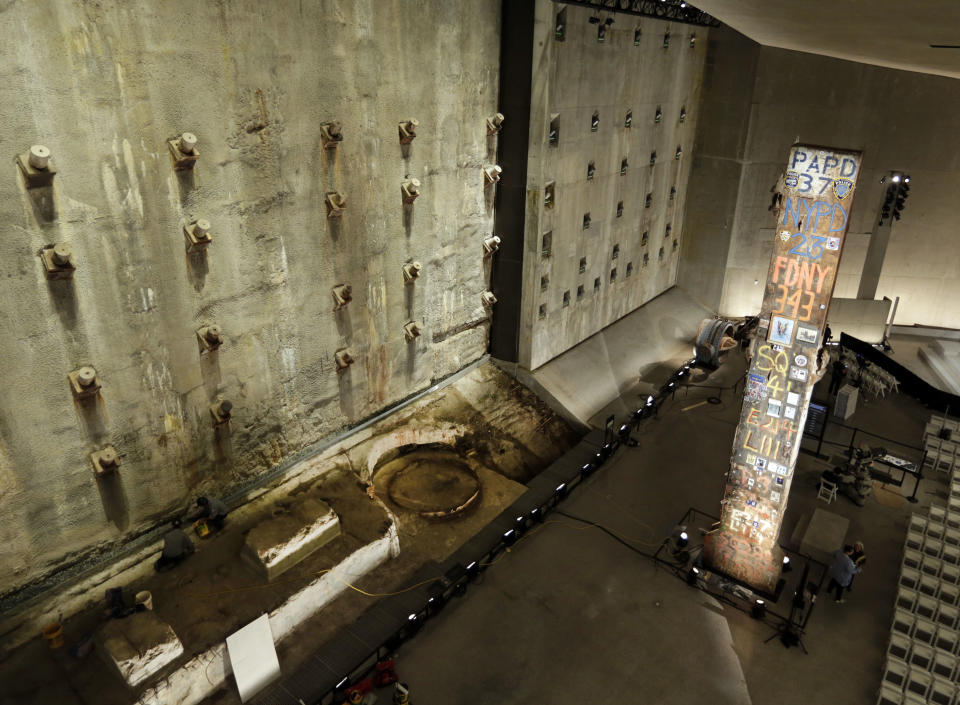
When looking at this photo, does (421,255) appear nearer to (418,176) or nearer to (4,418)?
(418,176)

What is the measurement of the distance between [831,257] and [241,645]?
31.3 feet

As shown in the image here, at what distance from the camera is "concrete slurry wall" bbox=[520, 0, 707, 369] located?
1522cm

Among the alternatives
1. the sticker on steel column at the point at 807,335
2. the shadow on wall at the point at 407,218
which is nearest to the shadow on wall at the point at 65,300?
the shadow on wall at the point at 407,218

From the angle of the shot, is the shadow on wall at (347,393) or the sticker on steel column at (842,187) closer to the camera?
the sticker on steel column at (842,187)

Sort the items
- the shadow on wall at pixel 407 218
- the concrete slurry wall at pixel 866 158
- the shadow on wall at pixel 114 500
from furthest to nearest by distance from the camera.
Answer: the concrete slurry wall at pixel 866 158 → the shadow on wall at pixel 407 218 → the shadow on wall at pixel 114 500

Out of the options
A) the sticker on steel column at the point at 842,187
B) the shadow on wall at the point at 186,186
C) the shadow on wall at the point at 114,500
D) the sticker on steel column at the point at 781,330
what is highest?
the sticker on steel column at the point at 842,187

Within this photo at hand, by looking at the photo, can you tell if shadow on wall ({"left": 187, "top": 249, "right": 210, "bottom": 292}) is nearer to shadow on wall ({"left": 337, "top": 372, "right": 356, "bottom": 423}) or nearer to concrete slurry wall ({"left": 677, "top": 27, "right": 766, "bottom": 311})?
shadow on wall ({"left": 337, "top": 372, "right": 356, "bottom": 423})

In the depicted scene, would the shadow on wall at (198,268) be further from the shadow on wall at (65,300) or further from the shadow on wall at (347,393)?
the shadow on wall at (347,393)

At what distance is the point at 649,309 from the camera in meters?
22.2

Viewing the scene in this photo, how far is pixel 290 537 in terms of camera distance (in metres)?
11.0

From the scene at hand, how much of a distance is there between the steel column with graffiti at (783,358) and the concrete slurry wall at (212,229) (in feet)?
22.8

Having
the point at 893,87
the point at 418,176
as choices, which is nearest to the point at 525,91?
the point at 418,176

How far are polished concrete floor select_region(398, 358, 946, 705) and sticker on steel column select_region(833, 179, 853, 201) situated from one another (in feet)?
21.5

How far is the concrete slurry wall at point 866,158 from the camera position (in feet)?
68.8
